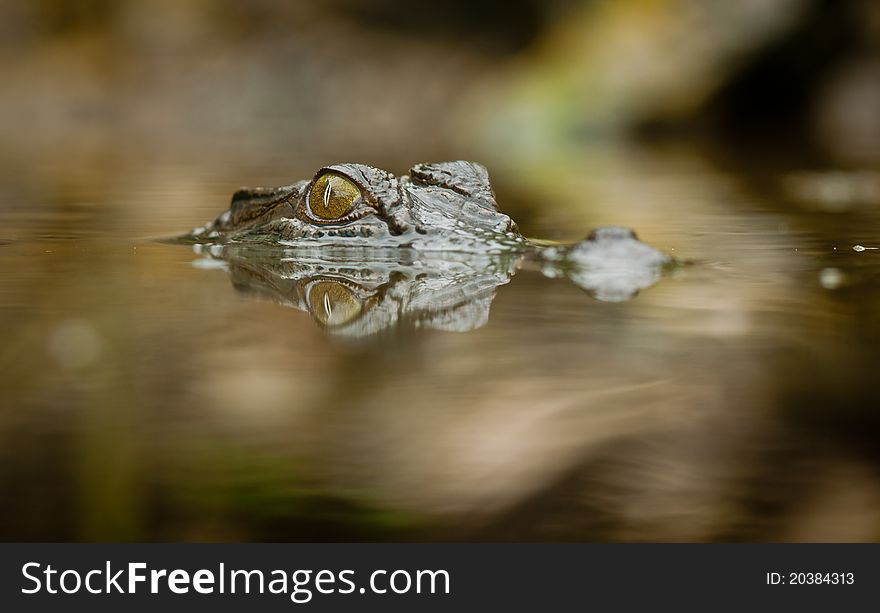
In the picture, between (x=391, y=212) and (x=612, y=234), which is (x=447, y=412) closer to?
(x=612, y=234)

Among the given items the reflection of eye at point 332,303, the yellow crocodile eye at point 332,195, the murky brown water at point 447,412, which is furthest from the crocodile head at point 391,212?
the reflection of eye at point 332,303

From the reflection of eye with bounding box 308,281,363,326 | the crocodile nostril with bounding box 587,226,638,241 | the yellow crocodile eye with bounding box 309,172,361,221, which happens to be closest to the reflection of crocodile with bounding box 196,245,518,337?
the reflection of eye with bounding box 308,281,363,326

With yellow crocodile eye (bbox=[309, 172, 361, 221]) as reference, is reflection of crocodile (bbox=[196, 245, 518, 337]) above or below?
below

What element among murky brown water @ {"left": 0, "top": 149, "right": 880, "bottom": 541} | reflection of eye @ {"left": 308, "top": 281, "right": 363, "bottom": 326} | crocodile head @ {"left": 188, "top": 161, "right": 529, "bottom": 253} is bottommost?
murky brown water @ {"left": 0, "top": 149, "right": 880, "bottom": 541}

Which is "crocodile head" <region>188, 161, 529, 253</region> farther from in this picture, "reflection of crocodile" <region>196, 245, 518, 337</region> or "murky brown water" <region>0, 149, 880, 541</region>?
"murky brown water" <region>0, 149, 880, 541</region>

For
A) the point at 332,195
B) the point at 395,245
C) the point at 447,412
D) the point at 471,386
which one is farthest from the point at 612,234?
the point at 447,412

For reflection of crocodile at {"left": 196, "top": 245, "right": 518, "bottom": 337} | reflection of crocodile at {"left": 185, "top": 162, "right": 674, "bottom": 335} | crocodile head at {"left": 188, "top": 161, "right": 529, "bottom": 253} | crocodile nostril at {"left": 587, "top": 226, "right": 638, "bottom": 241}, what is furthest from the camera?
crocodile head at {"left": 188, "top": 161, "right": 529, "bottom": 253}

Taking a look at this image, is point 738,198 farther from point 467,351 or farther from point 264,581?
point 264,581

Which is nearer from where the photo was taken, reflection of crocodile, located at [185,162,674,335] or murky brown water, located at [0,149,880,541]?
murky brown water, located at [0,149,880,541]

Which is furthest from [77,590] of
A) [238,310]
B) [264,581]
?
[238,310]
